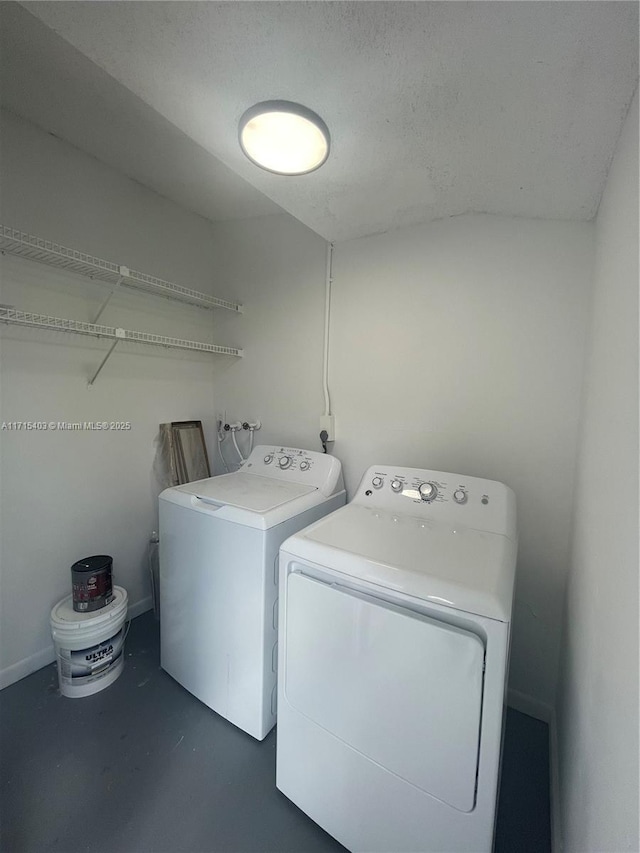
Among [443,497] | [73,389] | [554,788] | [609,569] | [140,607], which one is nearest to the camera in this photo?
[609,569]

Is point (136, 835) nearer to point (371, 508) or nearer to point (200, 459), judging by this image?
point (371, 508)

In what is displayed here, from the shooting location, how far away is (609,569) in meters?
0.74

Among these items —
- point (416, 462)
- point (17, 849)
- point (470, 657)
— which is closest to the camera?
point (470, 657)

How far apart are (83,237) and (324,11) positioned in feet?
5.48

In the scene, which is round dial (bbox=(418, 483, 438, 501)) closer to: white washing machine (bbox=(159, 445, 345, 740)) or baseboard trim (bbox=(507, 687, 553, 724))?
white washing machine (bbox=(159, 445, 345, 740))

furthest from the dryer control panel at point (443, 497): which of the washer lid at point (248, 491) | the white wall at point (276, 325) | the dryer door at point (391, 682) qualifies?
the white wall at point (276, 325)

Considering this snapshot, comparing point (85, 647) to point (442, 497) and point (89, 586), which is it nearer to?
point (89, 586)

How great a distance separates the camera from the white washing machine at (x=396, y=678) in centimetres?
85

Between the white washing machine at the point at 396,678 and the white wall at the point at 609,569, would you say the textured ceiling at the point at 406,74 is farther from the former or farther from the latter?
the white washing machine at the point at 396,678

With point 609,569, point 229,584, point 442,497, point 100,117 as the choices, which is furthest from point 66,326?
point 609,569

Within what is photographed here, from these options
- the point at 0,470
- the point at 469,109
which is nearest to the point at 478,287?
the point at 469,109

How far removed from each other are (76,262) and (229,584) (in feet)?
5.24

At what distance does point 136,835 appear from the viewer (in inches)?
44.1

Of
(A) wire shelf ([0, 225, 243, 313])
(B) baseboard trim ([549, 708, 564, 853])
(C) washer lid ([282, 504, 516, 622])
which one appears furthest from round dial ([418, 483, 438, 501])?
(A) wire shelf ([0, 225, 243, 313])
